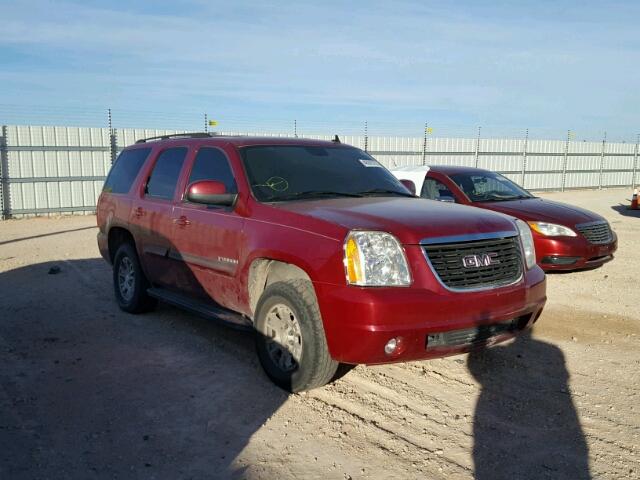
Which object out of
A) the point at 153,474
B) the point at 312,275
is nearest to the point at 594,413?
the point at 312,275

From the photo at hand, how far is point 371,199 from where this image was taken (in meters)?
4.80

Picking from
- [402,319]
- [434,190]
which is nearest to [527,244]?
[402,319]

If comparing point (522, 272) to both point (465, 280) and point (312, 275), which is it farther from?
point (312, 275)

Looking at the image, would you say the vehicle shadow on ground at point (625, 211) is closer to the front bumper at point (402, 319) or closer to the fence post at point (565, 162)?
the fence post at point (565, 162)

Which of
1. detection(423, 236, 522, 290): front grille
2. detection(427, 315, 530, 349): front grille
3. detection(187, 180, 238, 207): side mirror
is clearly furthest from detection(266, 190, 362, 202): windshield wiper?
detection(427, 315, 530, 349): front grille

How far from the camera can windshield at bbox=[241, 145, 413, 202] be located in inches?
188

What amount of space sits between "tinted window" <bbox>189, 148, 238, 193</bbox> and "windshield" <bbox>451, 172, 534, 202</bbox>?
4263 millimetres

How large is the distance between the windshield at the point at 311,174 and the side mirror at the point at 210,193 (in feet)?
0.74

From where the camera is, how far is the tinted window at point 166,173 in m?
5.64

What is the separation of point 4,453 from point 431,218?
2943 millimetres

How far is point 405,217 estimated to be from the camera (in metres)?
4.04

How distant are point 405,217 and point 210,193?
5.01 ft

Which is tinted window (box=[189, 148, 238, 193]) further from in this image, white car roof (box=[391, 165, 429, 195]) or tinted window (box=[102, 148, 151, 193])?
white car roof (box=[391, 165, 429, 195])

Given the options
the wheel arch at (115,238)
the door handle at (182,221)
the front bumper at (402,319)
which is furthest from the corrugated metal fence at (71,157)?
the front bumper at (402,319)
